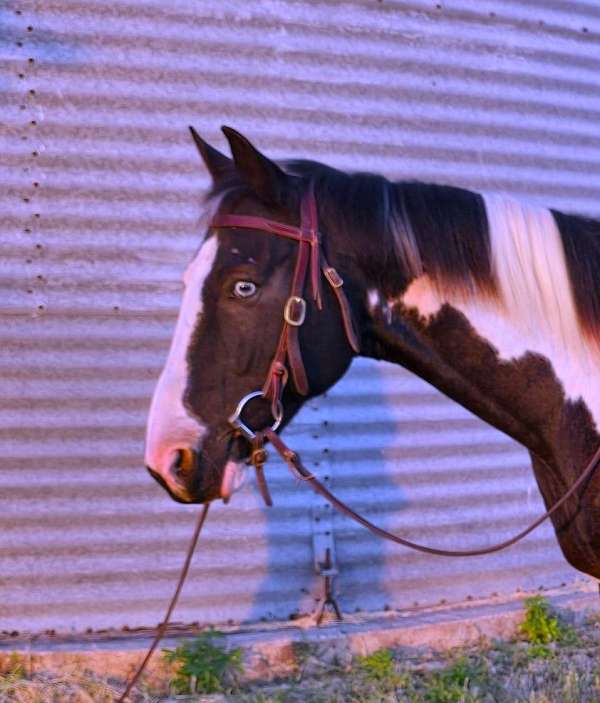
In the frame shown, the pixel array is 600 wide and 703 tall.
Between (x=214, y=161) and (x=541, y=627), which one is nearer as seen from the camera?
(x=214, y=161)

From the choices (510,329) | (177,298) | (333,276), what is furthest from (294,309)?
(177,298)

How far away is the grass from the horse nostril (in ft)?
5.96

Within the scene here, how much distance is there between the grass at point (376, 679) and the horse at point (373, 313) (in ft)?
5.42

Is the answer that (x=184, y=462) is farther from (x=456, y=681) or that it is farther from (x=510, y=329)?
(x=456, y=681)

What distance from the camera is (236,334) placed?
7.37 ft

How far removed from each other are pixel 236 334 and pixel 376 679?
7.52 feet

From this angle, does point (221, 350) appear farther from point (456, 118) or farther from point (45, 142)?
point (456, 118)

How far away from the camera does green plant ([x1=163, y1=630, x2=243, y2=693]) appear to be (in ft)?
12.3

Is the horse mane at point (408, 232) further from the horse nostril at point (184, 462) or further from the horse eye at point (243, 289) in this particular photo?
the horse nostril at point (184, 462)

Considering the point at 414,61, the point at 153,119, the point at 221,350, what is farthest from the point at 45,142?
the point at 221,350

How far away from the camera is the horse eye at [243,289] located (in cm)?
224

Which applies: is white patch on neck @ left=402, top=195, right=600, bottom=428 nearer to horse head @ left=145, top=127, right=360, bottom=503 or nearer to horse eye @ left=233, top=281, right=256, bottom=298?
horse head @ left=145, top=127, right=360, bottom=503

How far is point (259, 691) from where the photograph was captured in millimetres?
3748

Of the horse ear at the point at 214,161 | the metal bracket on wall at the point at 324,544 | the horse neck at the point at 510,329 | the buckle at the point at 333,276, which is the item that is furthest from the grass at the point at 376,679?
the horse ear at the point at 214,161
